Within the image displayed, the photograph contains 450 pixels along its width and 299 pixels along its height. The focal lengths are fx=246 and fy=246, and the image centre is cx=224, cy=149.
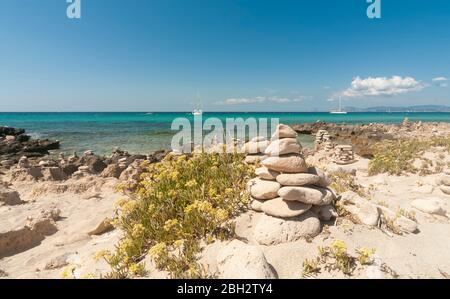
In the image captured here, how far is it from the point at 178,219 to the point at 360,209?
3.92 m

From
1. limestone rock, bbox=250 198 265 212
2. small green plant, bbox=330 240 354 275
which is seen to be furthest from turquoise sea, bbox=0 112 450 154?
small green plant, bbox=330 240 354 275

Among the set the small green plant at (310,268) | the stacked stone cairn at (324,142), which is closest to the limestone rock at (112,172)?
the small green plant at (310,268)

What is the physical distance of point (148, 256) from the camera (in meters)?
4.54

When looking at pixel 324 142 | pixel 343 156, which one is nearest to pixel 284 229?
pixel 343 156

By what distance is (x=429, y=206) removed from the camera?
6582mm

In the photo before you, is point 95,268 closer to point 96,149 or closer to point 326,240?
point 326,240

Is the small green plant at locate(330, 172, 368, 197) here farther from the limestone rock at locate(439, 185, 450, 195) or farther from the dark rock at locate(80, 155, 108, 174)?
the dark rock at locate(80, 155, 108, 174)

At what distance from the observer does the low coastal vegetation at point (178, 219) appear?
13.3ft

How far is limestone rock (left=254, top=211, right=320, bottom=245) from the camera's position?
4.59 meters

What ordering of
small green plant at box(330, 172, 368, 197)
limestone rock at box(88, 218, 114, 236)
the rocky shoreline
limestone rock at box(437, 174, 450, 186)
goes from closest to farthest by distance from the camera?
the rocky shoreline < small green plant at box(330, 172, 368, 197) < limestone rock at box(88, 218, 114, 236) < limestone rock at box(437, 174, 450, 186)

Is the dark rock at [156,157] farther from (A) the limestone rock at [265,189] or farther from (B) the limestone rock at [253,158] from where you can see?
(A) the limestone rock at [265,189]
